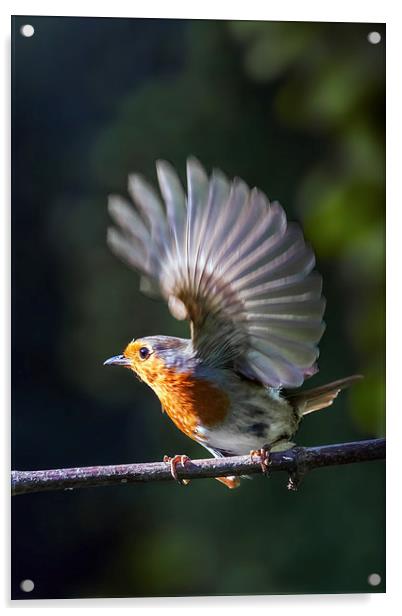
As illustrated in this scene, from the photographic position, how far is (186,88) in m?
1.86

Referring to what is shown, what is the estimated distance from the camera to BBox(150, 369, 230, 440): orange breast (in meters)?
1.75

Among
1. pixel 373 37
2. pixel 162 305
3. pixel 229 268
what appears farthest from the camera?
pixel 373 37

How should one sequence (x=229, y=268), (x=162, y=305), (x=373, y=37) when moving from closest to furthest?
(x=229, y=268)
(x=162, y=305)
(x=373, y=37)

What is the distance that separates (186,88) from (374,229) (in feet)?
1.41

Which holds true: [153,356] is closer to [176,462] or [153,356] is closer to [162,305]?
[162,305]

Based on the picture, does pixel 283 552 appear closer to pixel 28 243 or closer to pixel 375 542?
pixel 375 542

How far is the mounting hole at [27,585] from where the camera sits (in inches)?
70.3

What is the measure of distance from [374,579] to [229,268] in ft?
2.15

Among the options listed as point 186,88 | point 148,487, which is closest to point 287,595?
point 148,487

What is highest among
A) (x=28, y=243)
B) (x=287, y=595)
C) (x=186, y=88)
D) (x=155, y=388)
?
(x=186, y=88)

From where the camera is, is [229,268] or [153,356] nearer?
[229,268]

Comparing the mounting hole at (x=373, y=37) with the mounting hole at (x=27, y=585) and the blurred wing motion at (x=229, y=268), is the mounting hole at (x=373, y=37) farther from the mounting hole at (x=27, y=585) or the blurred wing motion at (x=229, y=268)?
the mounting hole at (x=27, y=585)

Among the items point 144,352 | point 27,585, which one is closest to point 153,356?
point 144,352
